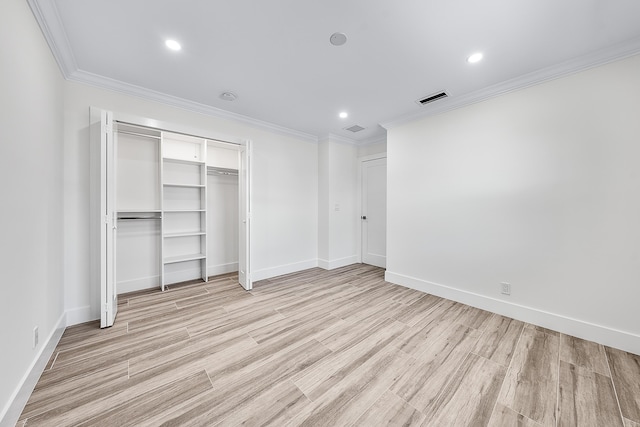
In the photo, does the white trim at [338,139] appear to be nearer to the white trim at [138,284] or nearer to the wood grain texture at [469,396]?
the white trim at [138,284]

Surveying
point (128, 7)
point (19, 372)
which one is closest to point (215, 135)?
point (128, 7)

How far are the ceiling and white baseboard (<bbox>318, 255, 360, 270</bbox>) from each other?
294 cm

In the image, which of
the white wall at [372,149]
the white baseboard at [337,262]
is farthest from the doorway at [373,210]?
the white baseboard at [337,262]

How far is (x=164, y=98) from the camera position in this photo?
2.91m

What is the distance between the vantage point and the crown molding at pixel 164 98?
2465mm

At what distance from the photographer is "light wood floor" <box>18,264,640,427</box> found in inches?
53.9

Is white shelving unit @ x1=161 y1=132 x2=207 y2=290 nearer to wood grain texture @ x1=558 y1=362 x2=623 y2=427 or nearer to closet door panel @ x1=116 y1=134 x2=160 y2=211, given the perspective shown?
closet door panel @ x1=116 y1=134 x2=160 y2=211

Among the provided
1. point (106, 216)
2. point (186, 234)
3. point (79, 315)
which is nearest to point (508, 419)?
point (106, 216)

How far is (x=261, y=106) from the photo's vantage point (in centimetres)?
324

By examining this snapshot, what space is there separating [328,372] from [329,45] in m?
2.71

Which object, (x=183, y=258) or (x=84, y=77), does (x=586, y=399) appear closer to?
(x=183, y=258)

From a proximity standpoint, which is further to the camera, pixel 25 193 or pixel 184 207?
pixel 184 207

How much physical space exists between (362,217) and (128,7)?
438 centimetres

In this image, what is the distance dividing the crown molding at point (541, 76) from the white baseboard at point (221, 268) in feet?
13.2
